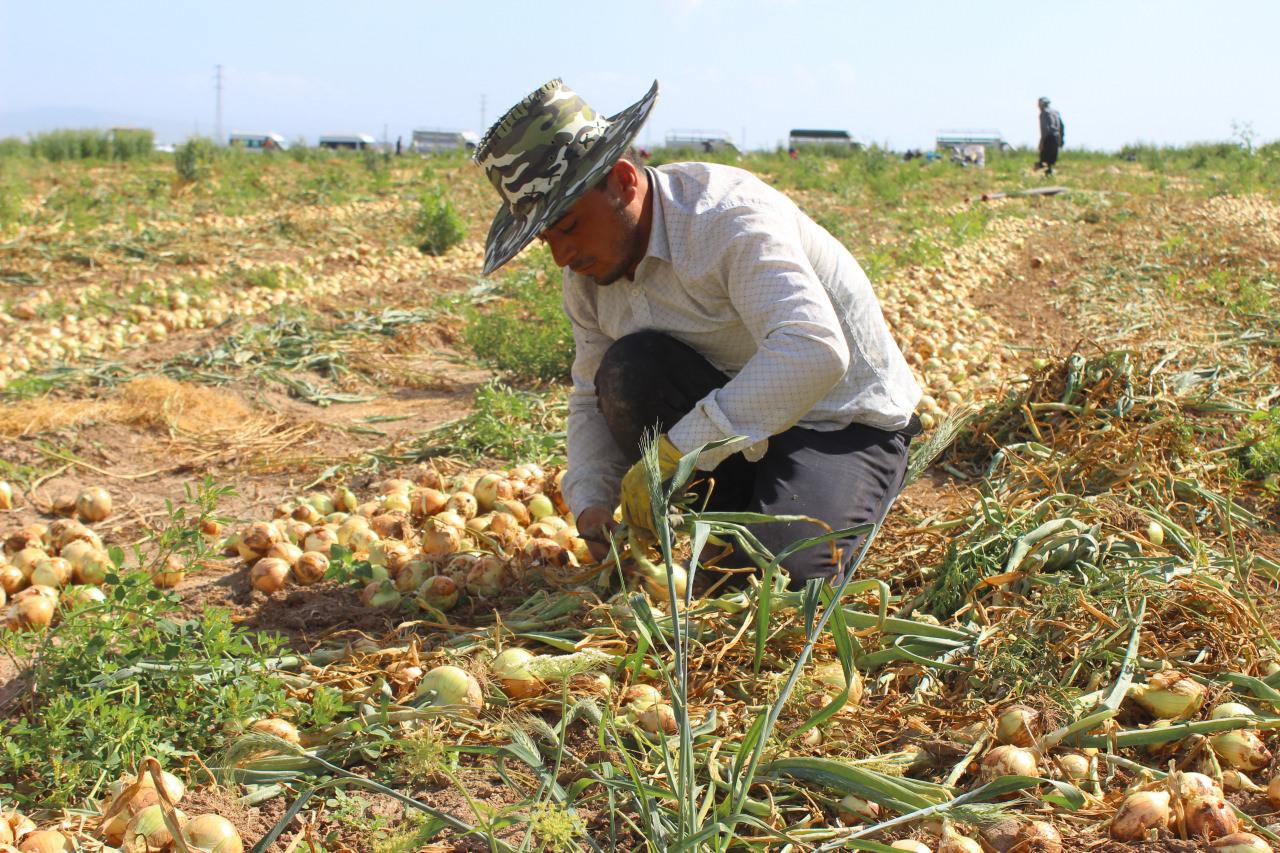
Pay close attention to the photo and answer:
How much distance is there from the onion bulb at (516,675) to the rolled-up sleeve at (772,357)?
20.7 inches

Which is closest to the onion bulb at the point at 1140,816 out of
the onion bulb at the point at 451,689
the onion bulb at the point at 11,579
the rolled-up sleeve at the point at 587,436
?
the onion bulb at the point at 451,689

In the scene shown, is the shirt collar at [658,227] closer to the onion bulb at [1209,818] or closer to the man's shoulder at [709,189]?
the man's shoulder at [709,189]

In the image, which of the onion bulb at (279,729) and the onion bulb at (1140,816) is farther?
the onion bulb at (279,729)

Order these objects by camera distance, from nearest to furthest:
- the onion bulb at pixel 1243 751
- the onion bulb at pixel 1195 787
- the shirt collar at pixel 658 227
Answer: the onion bulb at pixel 1195 787, the onion bulb at pixel 1243 751, the shirt collar at pixel 658 227

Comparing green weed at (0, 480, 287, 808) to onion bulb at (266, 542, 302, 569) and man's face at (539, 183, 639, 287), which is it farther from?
man's face at (539, 183, 639, 287)

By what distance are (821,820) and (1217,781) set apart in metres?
0.64

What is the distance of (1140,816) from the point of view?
58.3 inches

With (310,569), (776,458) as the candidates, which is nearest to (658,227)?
(776,458)

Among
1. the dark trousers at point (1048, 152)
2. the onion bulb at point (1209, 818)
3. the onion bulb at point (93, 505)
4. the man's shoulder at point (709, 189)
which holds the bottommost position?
the onion bulb at point (93, 505)

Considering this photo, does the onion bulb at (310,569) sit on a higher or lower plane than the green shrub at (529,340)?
lower

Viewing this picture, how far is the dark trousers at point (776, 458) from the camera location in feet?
7.39

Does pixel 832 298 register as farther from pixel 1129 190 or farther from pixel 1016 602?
pixel 1129 190

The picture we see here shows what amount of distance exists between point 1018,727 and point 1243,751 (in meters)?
0.36

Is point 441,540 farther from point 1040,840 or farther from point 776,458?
point 1040,840
